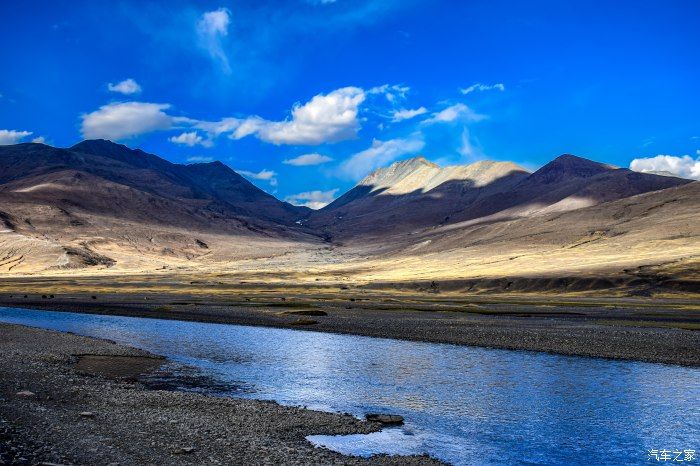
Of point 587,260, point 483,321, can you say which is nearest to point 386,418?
point 483,321

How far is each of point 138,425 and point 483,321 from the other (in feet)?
145

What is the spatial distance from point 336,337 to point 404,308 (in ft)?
91.5

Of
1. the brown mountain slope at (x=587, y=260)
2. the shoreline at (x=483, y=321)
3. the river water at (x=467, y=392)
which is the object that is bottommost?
the river water at (x=467, y=392)

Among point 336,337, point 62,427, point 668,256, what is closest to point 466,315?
point 336,337

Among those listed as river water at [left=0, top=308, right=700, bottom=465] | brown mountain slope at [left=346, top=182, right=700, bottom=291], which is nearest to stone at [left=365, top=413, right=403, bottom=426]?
river water at [left=0, top=308, right=700, bottom=465]

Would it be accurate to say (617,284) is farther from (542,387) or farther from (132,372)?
(132,372)

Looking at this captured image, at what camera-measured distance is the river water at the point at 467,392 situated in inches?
823

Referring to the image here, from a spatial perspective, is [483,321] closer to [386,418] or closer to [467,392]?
[467,392]

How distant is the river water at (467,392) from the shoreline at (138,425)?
174 cm

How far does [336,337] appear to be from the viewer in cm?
5088

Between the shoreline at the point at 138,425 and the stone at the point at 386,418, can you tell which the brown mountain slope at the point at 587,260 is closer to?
the stone at the point at 386,418

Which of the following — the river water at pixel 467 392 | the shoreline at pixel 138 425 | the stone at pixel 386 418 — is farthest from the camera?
the stone at pixel 386 418

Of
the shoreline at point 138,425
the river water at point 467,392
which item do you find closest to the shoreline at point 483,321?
the river water at point 467,392

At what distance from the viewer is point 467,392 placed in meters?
29.1
